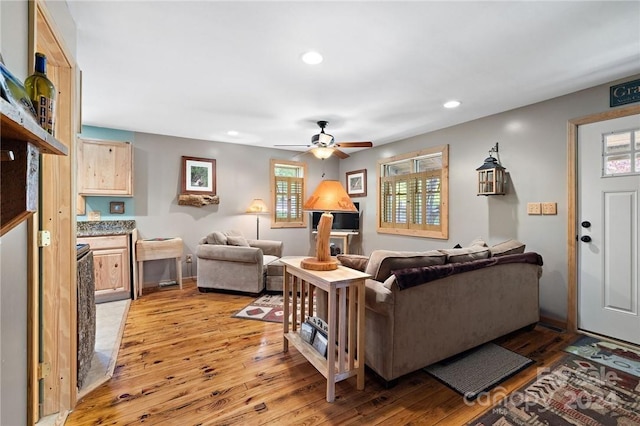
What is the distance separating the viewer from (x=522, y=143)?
3402 mm

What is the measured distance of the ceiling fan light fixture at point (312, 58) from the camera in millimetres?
Answer: 2277

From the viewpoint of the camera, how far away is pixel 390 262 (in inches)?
84.0

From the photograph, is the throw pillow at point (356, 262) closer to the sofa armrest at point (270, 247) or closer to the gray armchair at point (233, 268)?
the gray armchair at point (233, 268)

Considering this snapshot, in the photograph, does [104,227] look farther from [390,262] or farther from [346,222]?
[390,262]

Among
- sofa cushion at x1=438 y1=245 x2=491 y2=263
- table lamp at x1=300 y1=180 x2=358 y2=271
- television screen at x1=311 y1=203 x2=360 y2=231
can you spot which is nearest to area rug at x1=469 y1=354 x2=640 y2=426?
sofa cushion at x1=438 y1=245 x2=491 y2=263

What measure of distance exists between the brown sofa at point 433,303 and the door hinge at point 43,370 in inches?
76.7

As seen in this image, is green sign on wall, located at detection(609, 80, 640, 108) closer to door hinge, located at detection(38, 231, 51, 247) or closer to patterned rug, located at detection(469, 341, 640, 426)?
patterned rug, located at detection(469, 341, 640, 426)

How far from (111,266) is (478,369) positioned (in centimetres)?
435

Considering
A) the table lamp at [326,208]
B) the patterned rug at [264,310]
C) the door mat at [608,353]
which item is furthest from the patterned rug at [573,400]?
the patterned rug at [264,310]

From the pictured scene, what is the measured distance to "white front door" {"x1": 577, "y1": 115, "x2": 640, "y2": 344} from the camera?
8.72 feet

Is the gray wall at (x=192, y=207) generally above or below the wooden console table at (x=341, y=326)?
above

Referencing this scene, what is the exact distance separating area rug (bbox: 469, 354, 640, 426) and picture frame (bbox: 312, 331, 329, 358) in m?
0.97

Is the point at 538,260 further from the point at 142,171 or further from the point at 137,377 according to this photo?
the point at 142,171

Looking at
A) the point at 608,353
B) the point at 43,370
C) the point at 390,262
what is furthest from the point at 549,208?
the point at 43,370
